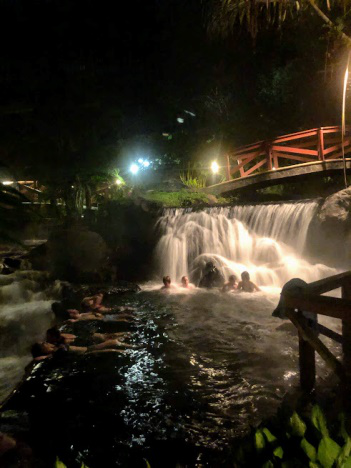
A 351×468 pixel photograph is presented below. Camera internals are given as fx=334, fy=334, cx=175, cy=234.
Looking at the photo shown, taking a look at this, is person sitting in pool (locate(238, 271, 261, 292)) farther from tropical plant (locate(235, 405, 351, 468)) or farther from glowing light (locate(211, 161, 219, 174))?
glowing light (locate(211, 161, 219, 174))

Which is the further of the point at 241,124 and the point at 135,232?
the point at 241,124

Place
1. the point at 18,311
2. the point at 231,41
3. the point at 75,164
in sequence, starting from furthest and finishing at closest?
the point at 231,41 < the point at 75,164 < the point at 18,311

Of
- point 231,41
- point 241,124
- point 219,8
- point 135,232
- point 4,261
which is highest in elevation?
point 231,41

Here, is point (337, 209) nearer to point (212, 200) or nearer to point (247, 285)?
point (247, 285)

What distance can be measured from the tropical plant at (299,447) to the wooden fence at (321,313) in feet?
2.86

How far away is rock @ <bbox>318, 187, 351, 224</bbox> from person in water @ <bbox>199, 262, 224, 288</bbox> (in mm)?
4673

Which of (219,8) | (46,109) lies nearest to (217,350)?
(46,109)

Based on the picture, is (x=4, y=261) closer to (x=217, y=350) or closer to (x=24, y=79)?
(x=217, y=350)

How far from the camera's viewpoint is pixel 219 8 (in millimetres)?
7180

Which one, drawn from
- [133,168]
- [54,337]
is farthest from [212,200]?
[54,337]

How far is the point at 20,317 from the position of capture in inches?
446

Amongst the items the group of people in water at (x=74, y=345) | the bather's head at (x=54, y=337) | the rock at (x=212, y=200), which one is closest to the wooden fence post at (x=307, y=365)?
the group of people in water at (x=74, y=345)

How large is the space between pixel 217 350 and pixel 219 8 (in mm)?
7303

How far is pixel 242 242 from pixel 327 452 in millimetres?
14104
